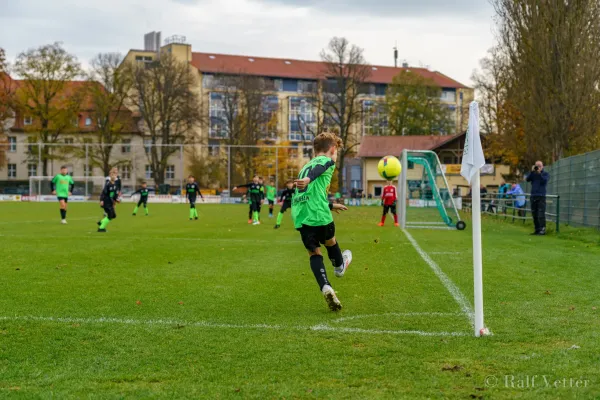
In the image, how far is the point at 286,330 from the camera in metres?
6.52

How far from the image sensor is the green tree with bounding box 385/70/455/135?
81750 millimetres

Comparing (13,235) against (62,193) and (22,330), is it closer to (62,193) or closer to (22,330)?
(62,193)

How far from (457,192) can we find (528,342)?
175 feet

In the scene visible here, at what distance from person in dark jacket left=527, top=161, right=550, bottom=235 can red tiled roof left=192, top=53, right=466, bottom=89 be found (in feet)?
246

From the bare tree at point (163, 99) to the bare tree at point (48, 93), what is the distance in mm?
6109

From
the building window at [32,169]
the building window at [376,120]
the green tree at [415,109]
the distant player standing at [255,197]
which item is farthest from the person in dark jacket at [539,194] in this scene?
the green tree at [415,109]

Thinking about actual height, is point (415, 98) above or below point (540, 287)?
above

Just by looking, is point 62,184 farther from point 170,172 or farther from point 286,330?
point 170,172

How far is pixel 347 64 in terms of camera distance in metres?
69.8

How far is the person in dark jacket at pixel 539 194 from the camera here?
20906 mm

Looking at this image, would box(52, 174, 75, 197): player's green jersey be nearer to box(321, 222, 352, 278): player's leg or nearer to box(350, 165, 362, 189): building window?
box(321, 222, 352, 278): player's leg

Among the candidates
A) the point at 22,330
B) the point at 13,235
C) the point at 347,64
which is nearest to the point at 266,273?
the point at 22,330

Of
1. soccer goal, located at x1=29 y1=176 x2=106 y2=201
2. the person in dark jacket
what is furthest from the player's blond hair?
soccer goal, located at x1=29 y1=176 x2=106 y2=201

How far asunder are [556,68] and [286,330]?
2869cm
